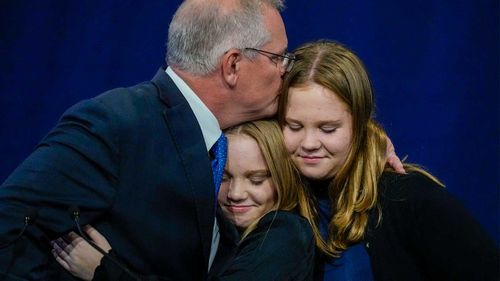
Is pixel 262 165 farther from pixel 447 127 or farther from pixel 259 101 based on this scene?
pixel 447 127

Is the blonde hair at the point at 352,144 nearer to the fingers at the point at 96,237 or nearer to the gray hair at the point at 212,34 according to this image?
the gray hair at the point at 212,34

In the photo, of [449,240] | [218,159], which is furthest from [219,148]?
[449,240]

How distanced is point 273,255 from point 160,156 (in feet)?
0.91

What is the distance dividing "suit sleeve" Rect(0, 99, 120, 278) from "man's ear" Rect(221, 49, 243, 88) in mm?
294

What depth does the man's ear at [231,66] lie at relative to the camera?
1739 millimetres

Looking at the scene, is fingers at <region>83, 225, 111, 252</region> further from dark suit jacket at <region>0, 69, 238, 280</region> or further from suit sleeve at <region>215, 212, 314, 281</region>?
suit sleeve at <region>215, 212, 314, 281</region>

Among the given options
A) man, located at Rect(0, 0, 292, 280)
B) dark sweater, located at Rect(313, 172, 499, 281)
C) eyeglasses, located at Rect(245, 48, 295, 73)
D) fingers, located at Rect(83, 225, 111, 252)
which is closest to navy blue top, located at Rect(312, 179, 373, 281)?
dark sweater, located at Rect(313, 172, 499, 281)

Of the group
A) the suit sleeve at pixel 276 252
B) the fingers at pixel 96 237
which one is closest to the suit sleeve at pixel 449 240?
the suit sleeve at pixel 276 252

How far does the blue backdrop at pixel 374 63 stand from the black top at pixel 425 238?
71 centimetres

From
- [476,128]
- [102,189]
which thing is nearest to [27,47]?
[102,189]

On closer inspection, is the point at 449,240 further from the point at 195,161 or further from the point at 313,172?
the point at 195,161

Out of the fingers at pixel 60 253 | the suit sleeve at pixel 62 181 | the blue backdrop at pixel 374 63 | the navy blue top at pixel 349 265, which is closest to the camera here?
the suit sleeve at pixel 62 181

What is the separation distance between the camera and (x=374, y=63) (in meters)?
2.42

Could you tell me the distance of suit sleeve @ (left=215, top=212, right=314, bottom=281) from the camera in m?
1.59
